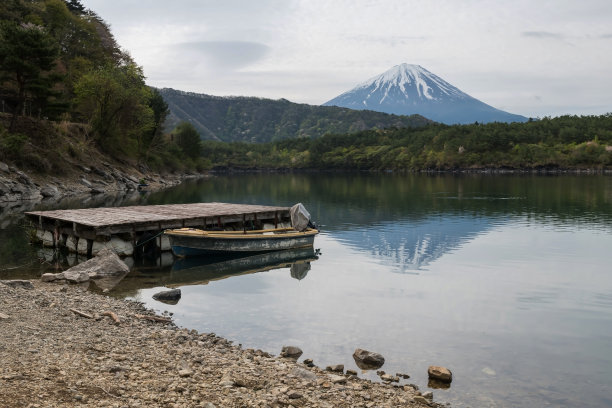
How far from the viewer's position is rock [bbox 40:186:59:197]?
192ft

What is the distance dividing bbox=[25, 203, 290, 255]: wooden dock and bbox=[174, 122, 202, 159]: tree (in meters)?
115

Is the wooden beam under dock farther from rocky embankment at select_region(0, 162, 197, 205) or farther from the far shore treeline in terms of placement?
the far shore treeline

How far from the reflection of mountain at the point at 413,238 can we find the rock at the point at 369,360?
1332cm

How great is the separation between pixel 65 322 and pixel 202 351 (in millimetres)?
3949

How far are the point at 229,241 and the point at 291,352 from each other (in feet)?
48.9

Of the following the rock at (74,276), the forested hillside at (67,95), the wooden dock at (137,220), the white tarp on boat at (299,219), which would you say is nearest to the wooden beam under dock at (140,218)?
the wooden dock at (137,220)

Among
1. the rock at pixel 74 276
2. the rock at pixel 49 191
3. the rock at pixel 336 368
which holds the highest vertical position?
the rock at pixel 49 191

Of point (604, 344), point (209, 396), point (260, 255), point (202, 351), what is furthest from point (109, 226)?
point (604, 344)

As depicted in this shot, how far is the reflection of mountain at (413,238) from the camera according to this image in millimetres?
29766

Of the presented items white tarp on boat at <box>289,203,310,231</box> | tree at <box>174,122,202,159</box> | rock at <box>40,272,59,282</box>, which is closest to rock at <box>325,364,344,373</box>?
rock at <box>40,272,59,282</box>

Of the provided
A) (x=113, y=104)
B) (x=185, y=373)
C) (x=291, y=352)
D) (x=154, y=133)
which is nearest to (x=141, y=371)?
(x=185, y=373)

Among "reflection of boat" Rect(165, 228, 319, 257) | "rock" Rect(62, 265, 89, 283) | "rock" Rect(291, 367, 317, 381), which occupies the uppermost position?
"reflection of boat" Rect(165, 228, 319, 257)

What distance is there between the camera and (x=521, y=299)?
20469mm

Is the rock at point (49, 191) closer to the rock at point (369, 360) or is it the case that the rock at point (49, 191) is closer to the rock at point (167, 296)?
the rock at point (167, 296)
